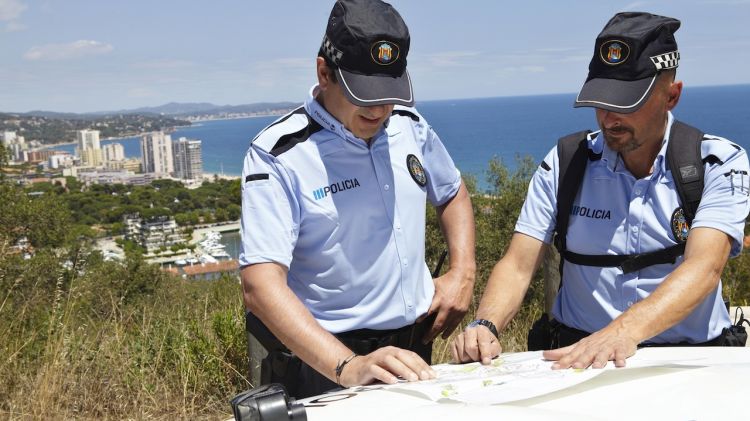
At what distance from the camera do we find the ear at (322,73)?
2447mm

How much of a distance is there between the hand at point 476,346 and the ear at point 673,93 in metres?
1.05

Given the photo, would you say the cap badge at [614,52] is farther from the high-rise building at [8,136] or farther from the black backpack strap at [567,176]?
the high-rise building at [8,136]

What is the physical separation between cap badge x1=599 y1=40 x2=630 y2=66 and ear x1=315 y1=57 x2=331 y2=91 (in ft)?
3.17

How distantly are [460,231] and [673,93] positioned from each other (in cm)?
101

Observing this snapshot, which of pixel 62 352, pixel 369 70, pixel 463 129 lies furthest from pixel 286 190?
pixel 463 129

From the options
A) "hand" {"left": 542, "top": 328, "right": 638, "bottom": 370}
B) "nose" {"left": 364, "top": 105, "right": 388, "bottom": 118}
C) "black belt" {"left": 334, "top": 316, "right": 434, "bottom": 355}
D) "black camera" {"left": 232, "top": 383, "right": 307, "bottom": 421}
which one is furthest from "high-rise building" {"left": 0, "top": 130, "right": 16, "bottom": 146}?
"black camera" {"left": 232, "top": 383, "right": 307, "bottom": 421}

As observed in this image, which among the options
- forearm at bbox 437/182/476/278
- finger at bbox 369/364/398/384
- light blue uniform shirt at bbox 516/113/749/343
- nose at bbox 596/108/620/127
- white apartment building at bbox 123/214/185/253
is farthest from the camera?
white apartment building at bbox 123/214/185/253

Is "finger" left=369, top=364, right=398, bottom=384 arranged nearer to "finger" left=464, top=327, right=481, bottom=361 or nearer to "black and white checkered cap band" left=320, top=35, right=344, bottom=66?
"finger" left=464, top=327, right=481, bottom=361

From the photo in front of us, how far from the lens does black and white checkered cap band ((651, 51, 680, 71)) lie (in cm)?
245

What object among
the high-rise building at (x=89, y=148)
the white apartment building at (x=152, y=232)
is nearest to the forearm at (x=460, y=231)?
the white apartment building at (x=152, y=232)

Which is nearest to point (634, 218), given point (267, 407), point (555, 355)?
point (555, 355)

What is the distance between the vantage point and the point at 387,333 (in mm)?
2658

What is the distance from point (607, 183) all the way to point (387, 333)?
98 cm

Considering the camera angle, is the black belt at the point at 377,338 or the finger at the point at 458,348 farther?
A: the black belt at the point at 377,338
